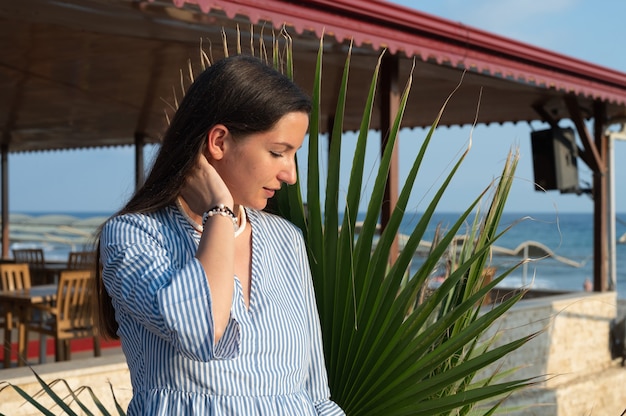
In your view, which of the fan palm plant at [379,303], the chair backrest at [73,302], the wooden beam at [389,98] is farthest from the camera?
the chair backrest at [73,302]

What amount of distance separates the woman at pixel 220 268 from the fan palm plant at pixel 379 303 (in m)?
0.18

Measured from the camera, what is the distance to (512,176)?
1.85m

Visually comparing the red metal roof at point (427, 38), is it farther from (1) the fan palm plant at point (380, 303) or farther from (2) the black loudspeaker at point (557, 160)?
(1) the fan palm plant at point (380, 303)

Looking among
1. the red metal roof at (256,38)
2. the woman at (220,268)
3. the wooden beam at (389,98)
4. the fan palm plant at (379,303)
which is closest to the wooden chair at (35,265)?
the red metal roof at (256,38)

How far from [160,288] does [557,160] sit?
20.8 ft

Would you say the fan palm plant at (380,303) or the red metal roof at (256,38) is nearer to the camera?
the fan palm plant at (380,303)

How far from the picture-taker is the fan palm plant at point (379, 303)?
1568 mm

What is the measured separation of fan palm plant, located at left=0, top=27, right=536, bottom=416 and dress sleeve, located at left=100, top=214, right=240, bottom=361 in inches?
15.5

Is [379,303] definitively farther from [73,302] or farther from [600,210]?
[600,210]

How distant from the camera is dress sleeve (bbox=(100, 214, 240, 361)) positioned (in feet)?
3.83

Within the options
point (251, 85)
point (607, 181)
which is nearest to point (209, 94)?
point (251, 85)

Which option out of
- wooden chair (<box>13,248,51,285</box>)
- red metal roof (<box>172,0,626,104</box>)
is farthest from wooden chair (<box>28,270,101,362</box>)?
wooden chair (<box>13,248,51,285</box>)

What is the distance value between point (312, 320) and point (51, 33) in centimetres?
404

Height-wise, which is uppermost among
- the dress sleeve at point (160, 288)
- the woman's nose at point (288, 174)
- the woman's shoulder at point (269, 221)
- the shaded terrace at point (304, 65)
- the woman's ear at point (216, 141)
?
the shaded terrace at point (304, 65)
